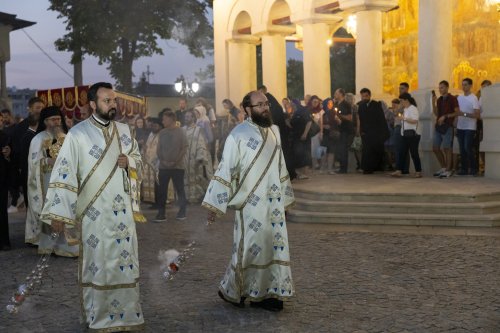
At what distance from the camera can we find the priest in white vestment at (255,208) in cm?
660

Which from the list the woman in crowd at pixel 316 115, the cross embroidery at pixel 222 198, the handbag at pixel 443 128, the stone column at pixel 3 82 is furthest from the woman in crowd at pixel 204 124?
the stone column at pixel 3 82

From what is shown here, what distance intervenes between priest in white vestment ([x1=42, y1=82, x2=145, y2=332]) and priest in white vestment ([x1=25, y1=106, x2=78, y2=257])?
3865mm

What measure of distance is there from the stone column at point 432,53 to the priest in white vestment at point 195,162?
15.0 ft

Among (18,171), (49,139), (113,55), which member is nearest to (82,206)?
(49,139)

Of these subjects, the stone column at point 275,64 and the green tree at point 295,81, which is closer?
the stone column at point 275,64

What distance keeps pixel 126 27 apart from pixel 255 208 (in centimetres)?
3244

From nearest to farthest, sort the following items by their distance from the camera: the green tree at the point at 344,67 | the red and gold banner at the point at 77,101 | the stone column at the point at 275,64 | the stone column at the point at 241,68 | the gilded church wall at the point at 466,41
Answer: the red and gold banner at the point at 77,101
the gilded church wall at the point at 466,41
the stone column at the point at 275,64
the stone column at the point at 241,68
the green tree at the point at 344,67

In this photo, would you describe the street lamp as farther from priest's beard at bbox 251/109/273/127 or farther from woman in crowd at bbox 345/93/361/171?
priest's beard at bbox 251/109/273/127

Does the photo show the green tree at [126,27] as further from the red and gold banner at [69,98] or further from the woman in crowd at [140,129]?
the woman in crowd at [140,129]

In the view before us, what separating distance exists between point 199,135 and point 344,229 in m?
4.96

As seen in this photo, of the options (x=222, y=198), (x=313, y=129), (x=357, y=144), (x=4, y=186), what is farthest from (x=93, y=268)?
(x=357, y=144)

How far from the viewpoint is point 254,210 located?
6645 mm

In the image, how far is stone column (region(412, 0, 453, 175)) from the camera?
16.1 m

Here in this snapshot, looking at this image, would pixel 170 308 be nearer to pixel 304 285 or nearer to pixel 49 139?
pixel 304 285
